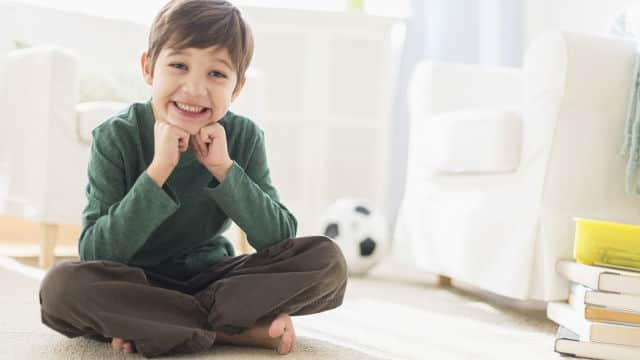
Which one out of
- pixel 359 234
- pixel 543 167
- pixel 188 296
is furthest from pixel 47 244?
pixel 543 167

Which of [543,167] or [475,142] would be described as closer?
[543,167]

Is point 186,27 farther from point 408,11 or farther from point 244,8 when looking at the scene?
point 408,11

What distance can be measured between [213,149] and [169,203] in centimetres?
9

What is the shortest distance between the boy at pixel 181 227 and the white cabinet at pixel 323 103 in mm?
1697

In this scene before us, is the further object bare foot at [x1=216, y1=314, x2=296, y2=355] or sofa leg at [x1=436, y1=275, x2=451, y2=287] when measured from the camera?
sofa leg at [x1=436, y1=275, x2=451, y2=287]

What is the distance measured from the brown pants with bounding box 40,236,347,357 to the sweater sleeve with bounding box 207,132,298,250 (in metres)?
0.02

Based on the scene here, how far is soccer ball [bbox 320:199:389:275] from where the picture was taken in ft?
7.23

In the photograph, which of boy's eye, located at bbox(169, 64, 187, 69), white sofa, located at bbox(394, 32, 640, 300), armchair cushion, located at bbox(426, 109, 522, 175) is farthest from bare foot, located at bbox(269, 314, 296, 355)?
armchair cushion, located at bbox(426, 109, 522, 175)

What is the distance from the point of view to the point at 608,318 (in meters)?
1.18

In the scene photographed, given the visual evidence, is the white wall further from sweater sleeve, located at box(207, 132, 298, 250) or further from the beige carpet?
sweater sleeve, located at box(207, 132, 298, 250)

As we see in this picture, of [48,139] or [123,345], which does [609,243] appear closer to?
[123,345]

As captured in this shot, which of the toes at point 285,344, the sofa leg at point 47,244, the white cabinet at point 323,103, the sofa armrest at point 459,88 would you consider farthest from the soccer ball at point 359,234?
the toes at point 285,344

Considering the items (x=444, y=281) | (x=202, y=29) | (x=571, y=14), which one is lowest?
(x=444, y=281)

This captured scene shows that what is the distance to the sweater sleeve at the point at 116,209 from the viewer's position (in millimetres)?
1011
